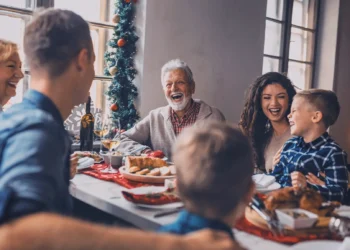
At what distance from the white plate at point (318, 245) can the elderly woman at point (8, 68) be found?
177 cm

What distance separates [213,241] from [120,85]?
2737mm

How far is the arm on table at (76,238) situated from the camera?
0.50 meters

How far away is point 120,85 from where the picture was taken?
3229 mm

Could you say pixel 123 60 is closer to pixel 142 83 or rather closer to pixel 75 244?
pixel 142 83

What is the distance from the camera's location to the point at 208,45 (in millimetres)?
3736

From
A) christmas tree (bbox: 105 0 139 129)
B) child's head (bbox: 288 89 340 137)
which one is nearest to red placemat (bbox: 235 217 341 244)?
child's head (bbox: 288 89 340 137)

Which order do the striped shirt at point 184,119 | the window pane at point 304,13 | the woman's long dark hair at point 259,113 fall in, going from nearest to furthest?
the woman's long dark hair at point 259,113 < the striped shirt at point 184,119 < the window pane at point 304,13

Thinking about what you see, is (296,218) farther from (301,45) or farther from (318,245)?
(301,45)

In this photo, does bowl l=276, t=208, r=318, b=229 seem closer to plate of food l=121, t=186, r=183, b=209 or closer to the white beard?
plate of food l=121, t=186, r=183, b=209

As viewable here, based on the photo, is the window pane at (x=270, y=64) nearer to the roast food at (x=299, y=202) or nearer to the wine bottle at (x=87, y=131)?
the wine bottle at (x=87, y=131)

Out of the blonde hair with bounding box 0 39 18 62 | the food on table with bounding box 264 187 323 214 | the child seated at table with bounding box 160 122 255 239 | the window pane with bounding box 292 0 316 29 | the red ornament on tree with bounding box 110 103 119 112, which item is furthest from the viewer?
the window pane with bounding box 292 0 316 29

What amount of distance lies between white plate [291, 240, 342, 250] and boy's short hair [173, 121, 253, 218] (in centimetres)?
26

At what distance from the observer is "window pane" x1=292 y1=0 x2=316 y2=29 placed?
198 inches

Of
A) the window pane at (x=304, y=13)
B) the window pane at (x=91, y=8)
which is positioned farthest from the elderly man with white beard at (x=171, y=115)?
the window pane at (x=304, y=13)
